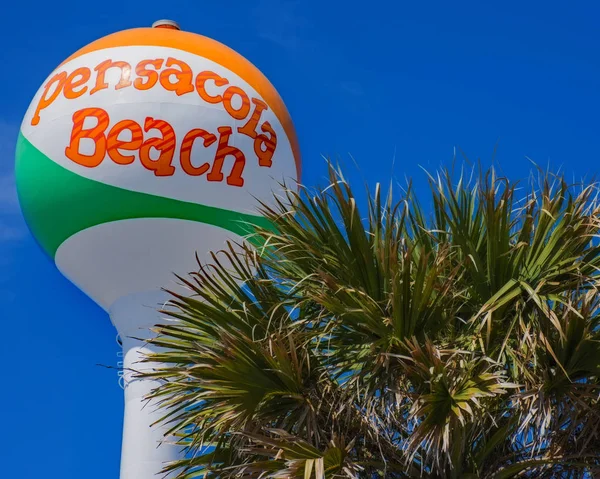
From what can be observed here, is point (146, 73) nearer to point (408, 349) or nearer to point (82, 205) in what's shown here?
point (82, 205)

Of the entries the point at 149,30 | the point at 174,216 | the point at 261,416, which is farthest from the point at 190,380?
the point at 149,30

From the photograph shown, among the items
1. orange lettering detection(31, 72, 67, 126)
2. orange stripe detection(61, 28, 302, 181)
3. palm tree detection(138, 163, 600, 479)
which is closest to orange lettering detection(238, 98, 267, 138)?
orange stripe detection(61, 28, 302, 181)

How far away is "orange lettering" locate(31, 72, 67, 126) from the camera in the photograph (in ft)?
44.7

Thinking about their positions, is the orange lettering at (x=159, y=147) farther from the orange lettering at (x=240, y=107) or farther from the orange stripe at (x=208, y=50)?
the orange stripe at (x=208, y=50)

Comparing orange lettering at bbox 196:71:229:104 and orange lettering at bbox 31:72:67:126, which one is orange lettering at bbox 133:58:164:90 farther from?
orange lettering at bbox 31:72:67:126

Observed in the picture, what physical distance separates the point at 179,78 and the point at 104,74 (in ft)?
3.15

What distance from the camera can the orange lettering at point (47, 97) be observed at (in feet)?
44.7

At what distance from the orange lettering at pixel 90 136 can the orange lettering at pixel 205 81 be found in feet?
3.87

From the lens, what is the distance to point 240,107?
531 inches

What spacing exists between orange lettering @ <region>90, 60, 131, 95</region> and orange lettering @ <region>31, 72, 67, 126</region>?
507mm

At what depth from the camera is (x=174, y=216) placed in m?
13.3

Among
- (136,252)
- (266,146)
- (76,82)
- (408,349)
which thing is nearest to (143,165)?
(136,252)

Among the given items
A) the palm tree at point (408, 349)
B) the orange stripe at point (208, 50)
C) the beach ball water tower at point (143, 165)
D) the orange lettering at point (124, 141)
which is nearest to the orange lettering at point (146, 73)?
the beach ball water tower at point (143, 165)

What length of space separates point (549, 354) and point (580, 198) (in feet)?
3.93
